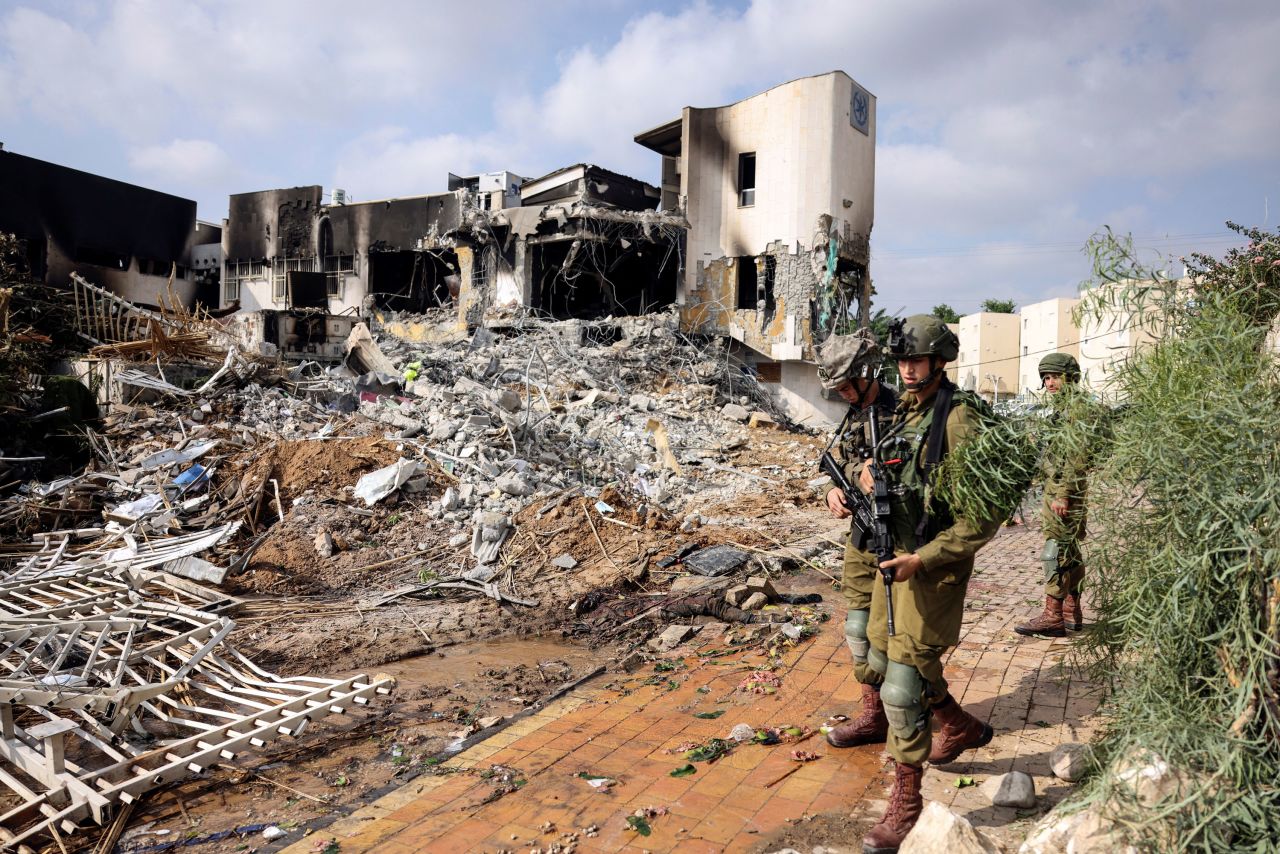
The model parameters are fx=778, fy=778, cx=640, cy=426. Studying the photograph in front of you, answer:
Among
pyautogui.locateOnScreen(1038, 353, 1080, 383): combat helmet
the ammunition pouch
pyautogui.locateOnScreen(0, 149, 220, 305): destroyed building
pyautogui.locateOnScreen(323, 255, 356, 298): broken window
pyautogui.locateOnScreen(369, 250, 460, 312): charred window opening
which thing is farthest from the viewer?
pyautogui.locateOnScreen(323, 255, 356, 298): broken window

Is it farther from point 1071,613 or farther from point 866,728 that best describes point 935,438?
point 1071,613

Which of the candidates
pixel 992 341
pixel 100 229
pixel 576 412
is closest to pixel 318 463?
pixel 576 412

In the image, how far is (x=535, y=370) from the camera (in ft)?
50.2

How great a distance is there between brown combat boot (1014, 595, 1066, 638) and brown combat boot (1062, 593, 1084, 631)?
0.20 ft

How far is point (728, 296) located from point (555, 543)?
14.1m

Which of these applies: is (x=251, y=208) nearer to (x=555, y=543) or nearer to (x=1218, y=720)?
(x=555, y=543)

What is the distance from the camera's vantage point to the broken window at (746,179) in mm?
20516

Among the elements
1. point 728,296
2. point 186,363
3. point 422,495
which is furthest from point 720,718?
point 728,296

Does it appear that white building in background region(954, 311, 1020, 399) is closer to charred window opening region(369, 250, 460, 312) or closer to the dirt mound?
charred window opening region(369, 250, 460, 312)

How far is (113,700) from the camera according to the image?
3.57 m

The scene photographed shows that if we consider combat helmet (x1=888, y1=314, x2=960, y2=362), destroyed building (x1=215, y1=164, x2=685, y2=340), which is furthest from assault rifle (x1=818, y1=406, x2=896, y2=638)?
destroyed building (x1=215, y1=164, x2=685, y2=340)

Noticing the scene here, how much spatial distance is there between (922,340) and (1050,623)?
8.95 feet

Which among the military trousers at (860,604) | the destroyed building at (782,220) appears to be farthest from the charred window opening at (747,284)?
the military trousers at (860,604)

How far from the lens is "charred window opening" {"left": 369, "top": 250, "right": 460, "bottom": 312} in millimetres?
23625
